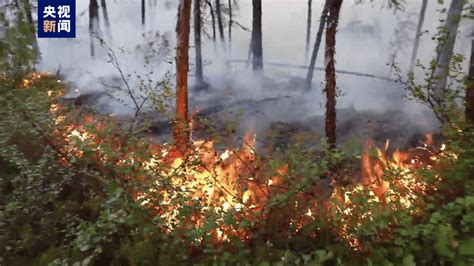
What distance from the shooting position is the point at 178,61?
36.9ft

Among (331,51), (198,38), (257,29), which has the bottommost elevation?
(198,38)

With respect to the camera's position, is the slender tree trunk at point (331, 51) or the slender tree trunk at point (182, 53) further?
the slender tree trunk at point (182, 53)

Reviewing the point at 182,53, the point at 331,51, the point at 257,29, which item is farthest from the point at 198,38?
the point at 331,51

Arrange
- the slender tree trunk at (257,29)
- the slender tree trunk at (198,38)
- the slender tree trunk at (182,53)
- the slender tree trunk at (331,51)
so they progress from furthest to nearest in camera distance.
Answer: the slender tree trunk at (257,29)
the slender tree trunk at (198,38)
the slender tree trunk at (182,53)
the slender tree trunk at (331,51)

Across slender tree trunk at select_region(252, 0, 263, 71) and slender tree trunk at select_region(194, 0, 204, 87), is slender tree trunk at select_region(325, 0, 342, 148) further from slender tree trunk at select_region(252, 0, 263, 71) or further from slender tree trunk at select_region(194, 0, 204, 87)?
slender tree trunk at select_region(252, 0, 263, 71)

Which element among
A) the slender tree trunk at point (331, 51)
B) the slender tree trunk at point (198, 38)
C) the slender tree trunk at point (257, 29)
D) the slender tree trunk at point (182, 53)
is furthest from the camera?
the slender tree trunk at point (257, 29)

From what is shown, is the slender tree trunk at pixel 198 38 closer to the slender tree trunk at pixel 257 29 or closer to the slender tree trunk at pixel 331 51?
the slender tree trunk at pixel 257 29

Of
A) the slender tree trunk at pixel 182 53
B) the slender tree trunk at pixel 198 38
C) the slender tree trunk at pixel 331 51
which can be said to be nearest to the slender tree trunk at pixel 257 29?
the slender tree trunk at pixel 198 38

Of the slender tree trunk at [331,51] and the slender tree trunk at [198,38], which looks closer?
the slender tree trunk at [331,51]

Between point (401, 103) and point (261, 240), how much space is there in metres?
19.9

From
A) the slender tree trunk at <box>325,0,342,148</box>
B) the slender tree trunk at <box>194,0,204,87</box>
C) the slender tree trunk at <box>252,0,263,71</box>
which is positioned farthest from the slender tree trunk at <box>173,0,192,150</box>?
the slender tree trunk at <box>252,0,263,71</box>

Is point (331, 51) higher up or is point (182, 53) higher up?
point (331, 51)

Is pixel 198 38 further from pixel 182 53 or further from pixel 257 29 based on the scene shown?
pixel 182 53

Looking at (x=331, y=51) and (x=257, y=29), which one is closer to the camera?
(x=331, y=51)
